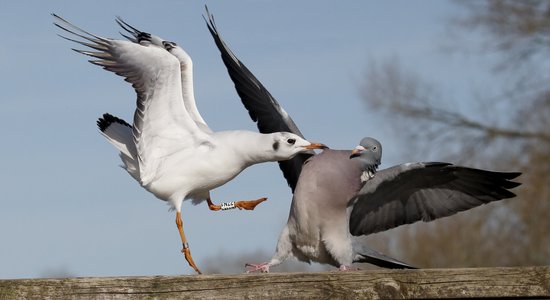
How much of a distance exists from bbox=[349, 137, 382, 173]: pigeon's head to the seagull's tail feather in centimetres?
138

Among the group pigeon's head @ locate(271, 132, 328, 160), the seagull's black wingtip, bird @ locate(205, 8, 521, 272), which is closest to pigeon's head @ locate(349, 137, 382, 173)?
bird @ locate(205, 8, 521, 272)

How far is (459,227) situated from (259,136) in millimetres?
21600

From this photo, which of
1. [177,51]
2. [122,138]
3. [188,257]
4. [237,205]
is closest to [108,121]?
[122,138]

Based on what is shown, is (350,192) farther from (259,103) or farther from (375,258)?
(259,103)

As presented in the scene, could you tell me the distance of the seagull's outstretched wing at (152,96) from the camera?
6109mm

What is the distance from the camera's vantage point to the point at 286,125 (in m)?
6.64

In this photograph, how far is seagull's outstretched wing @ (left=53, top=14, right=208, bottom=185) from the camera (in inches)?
241

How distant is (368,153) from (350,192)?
266mm

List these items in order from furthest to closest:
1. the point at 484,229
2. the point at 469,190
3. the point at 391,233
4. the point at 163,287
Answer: the point at 391,233 → the point at 484,229 → the point at 469,190 → the point at 163,287

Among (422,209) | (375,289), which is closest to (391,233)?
(422,209)

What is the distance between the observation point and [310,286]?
3.81 meters

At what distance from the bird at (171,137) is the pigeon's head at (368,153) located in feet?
0.83

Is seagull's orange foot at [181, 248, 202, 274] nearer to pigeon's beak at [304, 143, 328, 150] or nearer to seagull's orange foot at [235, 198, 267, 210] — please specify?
seagull's orange foot at [235, 198, 267, 210]

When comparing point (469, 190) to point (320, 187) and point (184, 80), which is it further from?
point (184, 80)
